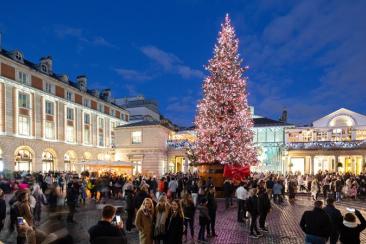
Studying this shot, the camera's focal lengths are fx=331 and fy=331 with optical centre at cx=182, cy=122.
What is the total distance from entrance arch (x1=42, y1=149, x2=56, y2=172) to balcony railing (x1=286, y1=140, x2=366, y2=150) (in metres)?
31.2

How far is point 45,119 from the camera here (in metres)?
43.8

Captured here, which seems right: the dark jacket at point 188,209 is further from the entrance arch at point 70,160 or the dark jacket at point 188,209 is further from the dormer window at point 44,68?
the entrance arch at point 70,160

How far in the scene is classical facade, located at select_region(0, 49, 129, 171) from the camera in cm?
3709

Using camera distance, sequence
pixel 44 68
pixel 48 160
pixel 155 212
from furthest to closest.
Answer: pixel 44 68 < pixel 48 160 < pixel 155 212

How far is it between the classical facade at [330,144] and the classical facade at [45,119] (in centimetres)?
2839

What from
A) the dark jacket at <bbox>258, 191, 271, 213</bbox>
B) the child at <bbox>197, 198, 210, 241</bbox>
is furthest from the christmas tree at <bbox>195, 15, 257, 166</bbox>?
the child at <bbox>197, 198, 210, 241</bbox>

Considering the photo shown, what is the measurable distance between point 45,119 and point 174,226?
133ft

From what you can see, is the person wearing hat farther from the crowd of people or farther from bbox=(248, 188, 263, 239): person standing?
bbox=(248, 188, 263, 239): person standing

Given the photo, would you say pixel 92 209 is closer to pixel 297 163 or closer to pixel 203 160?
pixel 203 160

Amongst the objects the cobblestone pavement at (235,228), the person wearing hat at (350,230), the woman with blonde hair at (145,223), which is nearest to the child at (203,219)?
the cobblestone pavement at (235,228)

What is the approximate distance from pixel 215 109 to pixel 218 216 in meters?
10.1

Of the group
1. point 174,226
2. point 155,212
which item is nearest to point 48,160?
point 155,212

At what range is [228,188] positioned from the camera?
19.0m

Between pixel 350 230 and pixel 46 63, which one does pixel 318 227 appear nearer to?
pixel 350 230
